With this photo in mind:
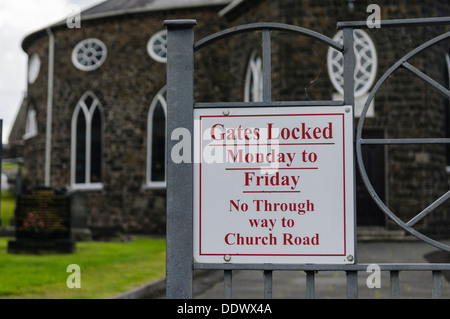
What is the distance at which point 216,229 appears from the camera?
294cm

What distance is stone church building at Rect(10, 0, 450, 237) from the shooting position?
1584cm

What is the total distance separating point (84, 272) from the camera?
9.20 metres

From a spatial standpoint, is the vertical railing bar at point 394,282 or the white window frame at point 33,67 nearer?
the vertical railing bar at point 394,282

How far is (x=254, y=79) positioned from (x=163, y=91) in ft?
11.9

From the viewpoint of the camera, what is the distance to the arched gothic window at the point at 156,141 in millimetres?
20016

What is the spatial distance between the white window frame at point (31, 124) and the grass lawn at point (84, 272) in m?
11.1

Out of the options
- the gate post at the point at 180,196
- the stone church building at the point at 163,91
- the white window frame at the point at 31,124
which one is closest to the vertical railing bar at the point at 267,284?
the gate post at the point at 180,196

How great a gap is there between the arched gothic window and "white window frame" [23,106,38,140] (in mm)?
5977

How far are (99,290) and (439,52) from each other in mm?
12821

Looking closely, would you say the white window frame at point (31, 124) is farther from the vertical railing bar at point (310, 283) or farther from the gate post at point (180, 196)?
the vertical railing bar at point (310, 283)

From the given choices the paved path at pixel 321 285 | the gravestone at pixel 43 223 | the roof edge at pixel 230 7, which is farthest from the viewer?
the roof edge at pixel 230 7

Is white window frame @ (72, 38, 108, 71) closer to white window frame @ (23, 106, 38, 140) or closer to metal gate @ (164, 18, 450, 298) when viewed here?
white window frame @ (23, 106, 38, 140)
